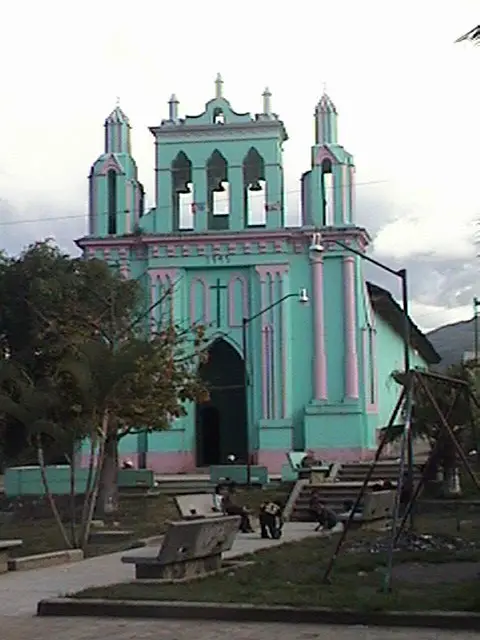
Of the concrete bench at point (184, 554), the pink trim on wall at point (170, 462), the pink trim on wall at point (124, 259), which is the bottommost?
the concrete bench at point (184, 554)

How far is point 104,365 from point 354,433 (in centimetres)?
2138

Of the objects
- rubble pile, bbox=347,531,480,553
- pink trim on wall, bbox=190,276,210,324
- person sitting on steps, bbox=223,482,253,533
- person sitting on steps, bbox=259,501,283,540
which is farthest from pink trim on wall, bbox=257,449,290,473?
rubble pile, bbox=347,531,480,553

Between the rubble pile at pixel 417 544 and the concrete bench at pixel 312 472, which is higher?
the concrete bench at pixel 312 472

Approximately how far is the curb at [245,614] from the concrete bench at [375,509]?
10289 millimetres

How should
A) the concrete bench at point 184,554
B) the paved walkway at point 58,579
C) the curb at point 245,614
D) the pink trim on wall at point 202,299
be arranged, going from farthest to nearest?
1. the pink trim on wall at point 202,299
2. the concrete bench at point 184,554
3. the paved walkway at point 58,579
4. the curb at point 245,614

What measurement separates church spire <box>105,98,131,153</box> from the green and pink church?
344 mm

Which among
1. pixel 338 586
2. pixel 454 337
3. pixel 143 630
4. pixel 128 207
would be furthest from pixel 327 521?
pixel 454 337

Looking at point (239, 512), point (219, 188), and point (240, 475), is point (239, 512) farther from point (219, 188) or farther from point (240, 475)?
point (219, 188)

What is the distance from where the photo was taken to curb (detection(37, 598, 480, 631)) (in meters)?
9.30

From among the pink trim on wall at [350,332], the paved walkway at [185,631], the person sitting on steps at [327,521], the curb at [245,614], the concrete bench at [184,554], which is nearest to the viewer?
the paved walkway at [185,631]

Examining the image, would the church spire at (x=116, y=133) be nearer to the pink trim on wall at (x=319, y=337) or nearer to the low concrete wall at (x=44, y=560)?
the pink trim on wall at (x=319, y=337)

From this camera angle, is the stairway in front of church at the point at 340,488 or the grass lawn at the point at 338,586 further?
the stairway in front of church at the point at 340,488

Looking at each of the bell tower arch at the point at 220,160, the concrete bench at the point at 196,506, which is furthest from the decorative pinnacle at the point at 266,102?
the concrete bench at the point at 196,506

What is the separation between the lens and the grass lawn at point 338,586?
10.3 metres
